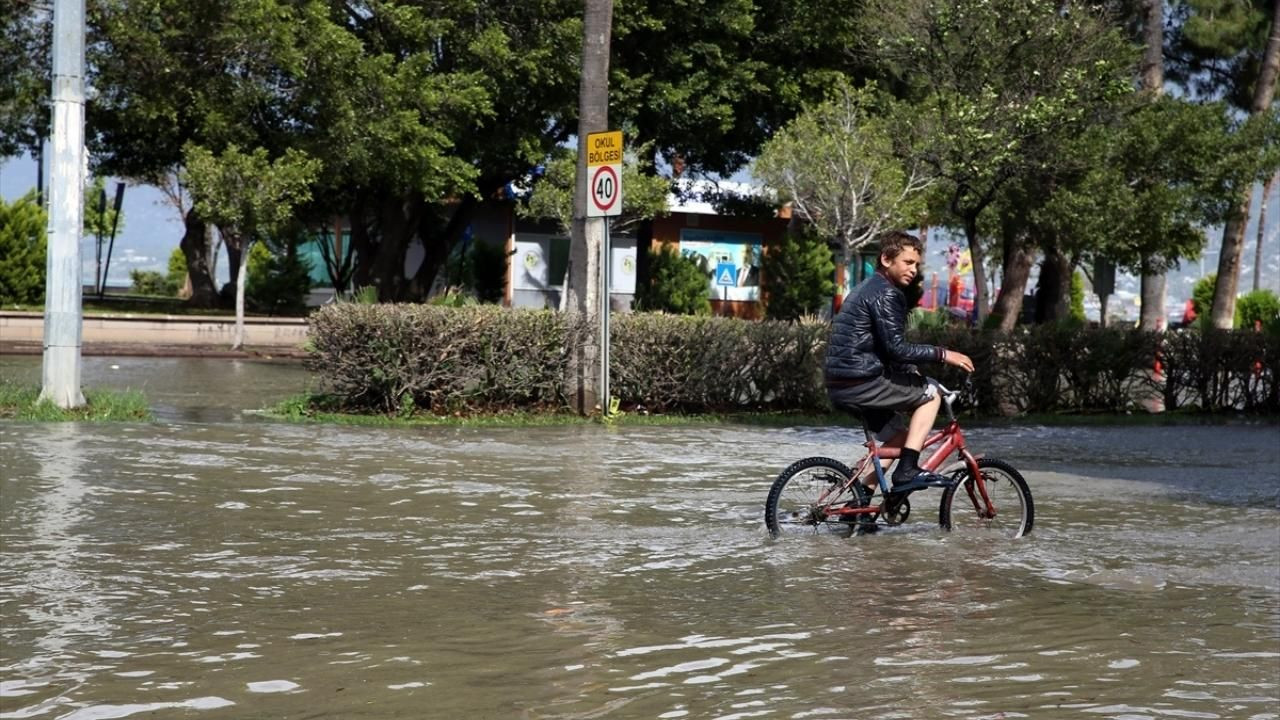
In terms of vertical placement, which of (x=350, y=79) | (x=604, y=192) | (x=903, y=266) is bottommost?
(x=903, y=266)

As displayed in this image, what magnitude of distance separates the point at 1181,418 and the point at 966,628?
1425 centimetres

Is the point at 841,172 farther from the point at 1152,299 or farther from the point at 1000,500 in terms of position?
the point at 1000,500

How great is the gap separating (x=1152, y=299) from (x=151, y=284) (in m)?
48.5

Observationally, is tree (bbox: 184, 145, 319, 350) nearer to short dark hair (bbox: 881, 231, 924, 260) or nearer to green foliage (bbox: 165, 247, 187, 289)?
short dark hair (bbox: 881, 231, 924, 260)

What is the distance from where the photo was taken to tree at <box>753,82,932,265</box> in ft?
111

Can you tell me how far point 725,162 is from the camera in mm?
44875

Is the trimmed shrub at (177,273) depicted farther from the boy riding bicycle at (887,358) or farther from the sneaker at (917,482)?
the sneaker at (917,482)

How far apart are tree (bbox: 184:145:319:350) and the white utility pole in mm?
15976

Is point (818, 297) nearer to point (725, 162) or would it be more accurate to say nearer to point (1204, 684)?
point (725, 162)

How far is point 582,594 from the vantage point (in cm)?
816

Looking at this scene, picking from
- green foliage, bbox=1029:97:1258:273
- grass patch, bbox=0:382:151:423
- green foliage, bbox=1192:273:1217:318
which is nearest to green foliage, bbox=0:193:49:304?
grass patch, bbox=0:382:151:423

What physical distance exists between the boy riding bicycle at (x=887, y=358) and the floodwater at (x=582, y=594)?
0.64 m

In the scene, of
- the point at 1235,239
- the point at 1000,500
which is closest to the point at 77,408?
the point at 1000,500

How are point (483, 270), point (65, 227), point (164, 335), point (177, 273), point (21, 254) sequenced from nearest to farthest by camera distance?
point (65, 227), point (164, 335), point (21, 254), point (483, 270), point (177, 273)
